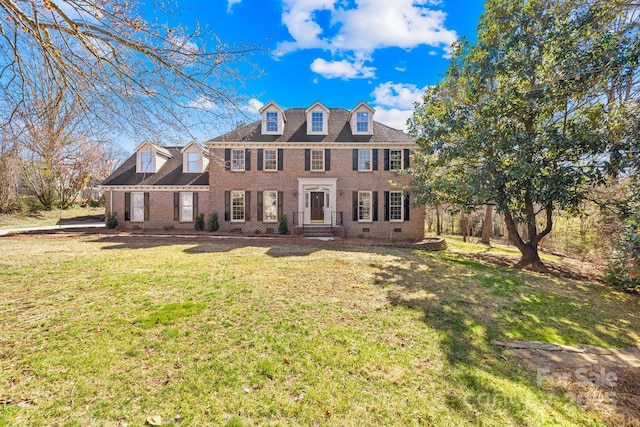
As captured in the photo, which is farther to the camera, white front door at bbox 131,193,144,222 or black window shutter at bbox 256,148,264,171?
white front door at bbox 131,193,144,222

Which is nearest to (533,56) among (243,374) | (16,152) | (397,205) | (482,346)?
(397,205)

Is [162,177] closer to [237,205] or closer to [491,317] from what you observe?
[237,205]

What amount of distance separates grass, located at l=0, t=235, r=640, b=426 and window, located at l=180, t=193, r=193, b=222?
31.8ft

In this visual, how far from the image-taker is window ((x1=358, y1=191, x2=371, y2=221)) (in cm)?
1656

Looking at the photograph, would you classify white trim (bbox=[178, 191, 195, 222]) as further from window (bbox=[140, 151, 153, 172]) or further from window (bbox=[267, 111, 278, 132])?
window (bbox=[267, 111, 278, 132])

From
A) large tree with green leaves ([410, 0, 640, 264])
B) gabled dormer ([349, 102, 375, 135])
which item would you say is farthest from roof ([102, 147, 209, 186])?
large tree with green leaves ([410, 0, 640, 264])

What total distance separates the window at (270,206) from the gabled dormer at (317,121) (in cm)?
454

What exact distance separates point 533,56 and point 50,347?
14185 millimetres

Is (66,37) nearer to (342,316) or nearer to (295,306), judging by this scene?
(295,306)

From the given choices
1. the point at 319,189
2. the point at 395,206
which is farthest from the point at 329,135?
the point at 395,206

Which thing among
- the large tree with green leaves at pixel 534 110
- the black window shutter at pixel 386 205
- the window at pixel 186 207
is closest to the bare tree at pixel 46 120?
the large tree with green leaves at pixel 534 110

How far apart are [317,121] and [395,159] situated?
17.7 feet

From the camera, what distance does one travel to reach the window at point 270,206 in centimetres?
1669

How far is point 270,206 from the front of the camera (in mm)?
16781
